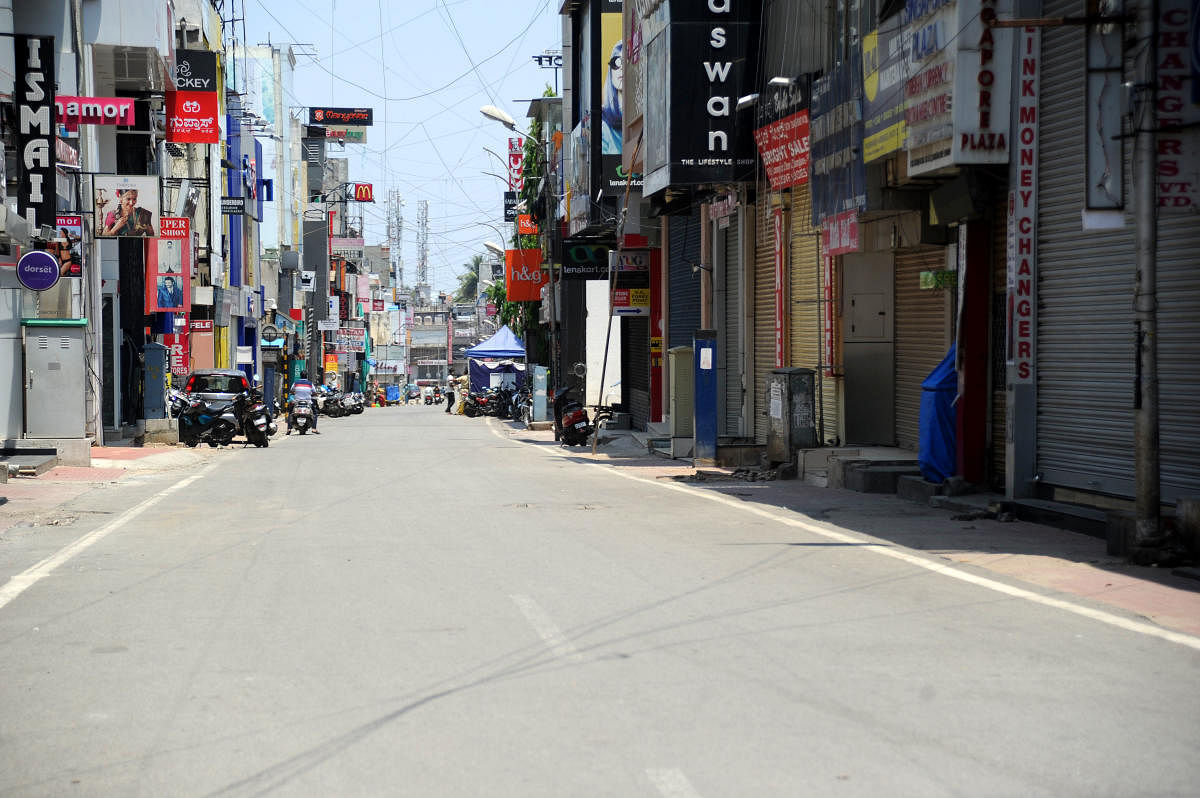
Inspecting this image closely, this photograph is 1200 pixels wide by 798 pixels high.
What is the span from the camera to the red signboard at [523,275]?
61438 millimetres

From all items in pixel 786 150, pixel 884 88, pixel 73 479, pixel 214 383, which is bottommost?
pixel 73 479

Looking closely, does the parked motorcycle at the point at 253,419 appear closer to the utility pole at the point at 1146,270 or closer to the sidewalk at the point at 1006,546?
the sidewalk at the point at 1006,546

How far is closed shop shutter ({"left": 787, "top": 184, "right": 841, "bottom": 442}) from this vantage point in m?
23.4

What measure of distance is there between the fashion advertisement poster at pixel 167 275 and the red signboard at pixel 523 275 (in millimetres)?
19374

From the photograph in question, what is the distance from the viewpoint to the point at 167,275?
42688 millimetres

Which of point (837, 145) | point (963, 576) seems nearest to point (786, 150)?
point (837, 145)

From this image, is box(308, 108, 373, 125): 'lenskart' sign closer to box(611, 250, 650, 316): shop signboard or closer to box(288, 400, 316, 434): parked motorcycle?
box(288, 400, 316, 434): parked motorcycle

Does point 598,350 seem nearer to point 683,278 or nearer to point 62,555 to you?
point 683,278

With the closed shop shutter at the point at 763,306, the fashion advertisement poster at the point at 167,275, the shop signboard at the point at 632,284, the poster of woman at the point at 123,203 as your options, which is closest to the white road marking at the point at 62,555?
the closed shop shutter at the point at 763,306

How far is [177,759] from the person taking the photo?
18.4 feet

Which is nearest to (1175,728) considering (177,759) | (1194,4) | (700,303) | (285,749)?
(285,749)

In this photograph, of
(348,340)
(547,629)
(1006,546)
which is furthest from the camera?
(348,340)

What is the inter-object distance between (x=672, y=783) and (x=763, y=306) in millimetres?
22939

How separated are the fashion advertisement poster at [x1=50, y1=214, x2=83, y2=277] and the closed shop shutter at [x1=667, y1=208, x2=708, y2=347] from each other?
1395cm
